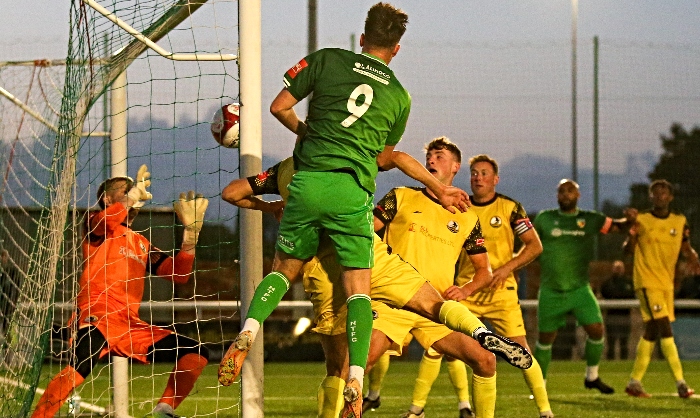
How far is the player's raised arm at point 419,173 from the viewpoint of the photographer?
561cm

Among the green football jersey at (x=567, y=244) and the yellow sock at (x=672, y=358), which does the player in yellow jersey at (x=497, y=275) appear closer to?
the green football jersey at (x=567, y=244)

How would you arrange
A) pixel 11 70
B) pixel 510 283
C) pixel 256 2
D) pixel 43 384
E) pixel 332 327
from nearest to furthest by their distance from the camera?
1. pixel 332 327
2. pixel 256 2
3. pixel 510 283
4. pixel 11 70
5. pixel 43 384

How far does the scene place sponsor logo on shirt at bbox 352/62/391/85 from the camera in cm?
531

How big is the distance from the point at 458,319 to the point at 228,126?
179 cm

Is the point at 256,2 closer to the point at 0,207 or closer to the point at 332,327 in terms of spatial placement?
the point at 332,327

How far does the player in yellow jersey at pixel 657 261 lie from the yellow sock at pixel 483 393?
468cm

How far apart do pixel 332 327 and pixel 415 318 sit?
0.70 meters

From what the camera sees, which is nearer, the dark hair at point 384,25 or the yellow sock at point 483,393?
the dark hair at point 384,25

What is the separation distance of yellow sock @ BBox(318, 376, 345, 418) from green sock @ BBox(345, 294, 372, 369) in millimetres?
565

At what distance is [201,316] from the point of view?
559 inches

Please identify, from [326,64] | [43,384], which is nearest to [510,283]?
[326,64]

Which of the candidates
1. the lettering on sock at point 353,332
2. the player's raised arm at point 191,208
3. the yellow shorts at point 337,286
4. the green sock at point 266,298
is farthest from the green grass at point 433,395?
the lettering on sock at point 353,332

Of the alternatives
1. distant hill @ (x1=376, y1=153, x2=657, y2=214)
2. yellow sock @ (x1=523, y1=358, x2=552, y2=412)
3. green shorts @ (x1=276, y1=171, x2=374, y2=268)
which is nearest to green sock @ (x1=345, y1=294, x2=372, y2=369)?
green shorts @ (x1=276, y1=171, x2=374, y2=268)

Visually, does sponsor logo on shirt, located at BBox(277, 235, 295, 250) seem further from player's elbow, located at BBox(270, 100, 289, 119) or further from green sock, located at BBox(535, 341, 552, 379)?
green sock, located at BBox(535, 341, 552, 379)
